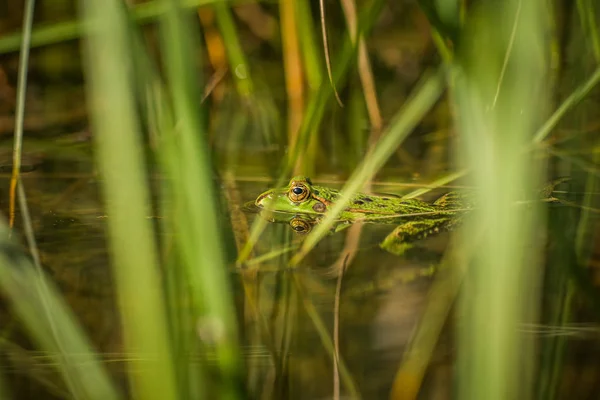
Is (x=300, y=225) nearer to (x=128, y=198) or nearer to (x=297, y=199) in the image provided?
(x=297, y=199)

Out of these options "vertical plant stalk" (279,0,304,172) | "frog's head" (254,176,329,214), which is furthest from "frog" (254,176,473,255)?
"vertical plant stalk" (279,0,304,172)

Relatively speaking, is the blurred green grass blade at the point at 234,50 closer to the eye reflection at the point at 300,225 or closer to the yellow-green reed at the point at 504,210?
the eye reflection at the point at 300,225

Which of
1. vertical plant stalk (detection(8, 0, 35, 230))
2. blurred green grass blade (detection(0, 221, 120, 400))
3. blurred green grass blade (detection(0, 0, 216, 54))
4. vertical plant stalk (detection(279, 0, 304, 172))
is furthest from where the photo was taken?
vertical plant stalk (detection(279, 0, 304, 172))

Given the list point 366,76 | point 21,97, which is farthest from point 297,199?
point 366,76

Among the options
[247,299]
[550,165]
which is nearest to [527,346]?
[247,299]

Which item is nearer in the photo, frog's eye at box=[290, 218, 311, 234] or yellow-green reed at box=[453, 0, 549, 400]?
yellow-green reed at box=[453, 0, 549, 400]

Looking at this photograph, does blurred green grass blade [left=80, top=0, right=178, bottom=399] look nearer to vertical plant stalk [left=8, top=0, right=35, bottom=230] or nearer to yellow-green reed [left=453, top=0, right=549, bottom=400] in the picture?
yellow-green reed [left=453, top=0, right=549, bottom=400]

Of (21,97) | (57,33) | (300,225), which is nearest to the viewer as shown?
(21,97)
